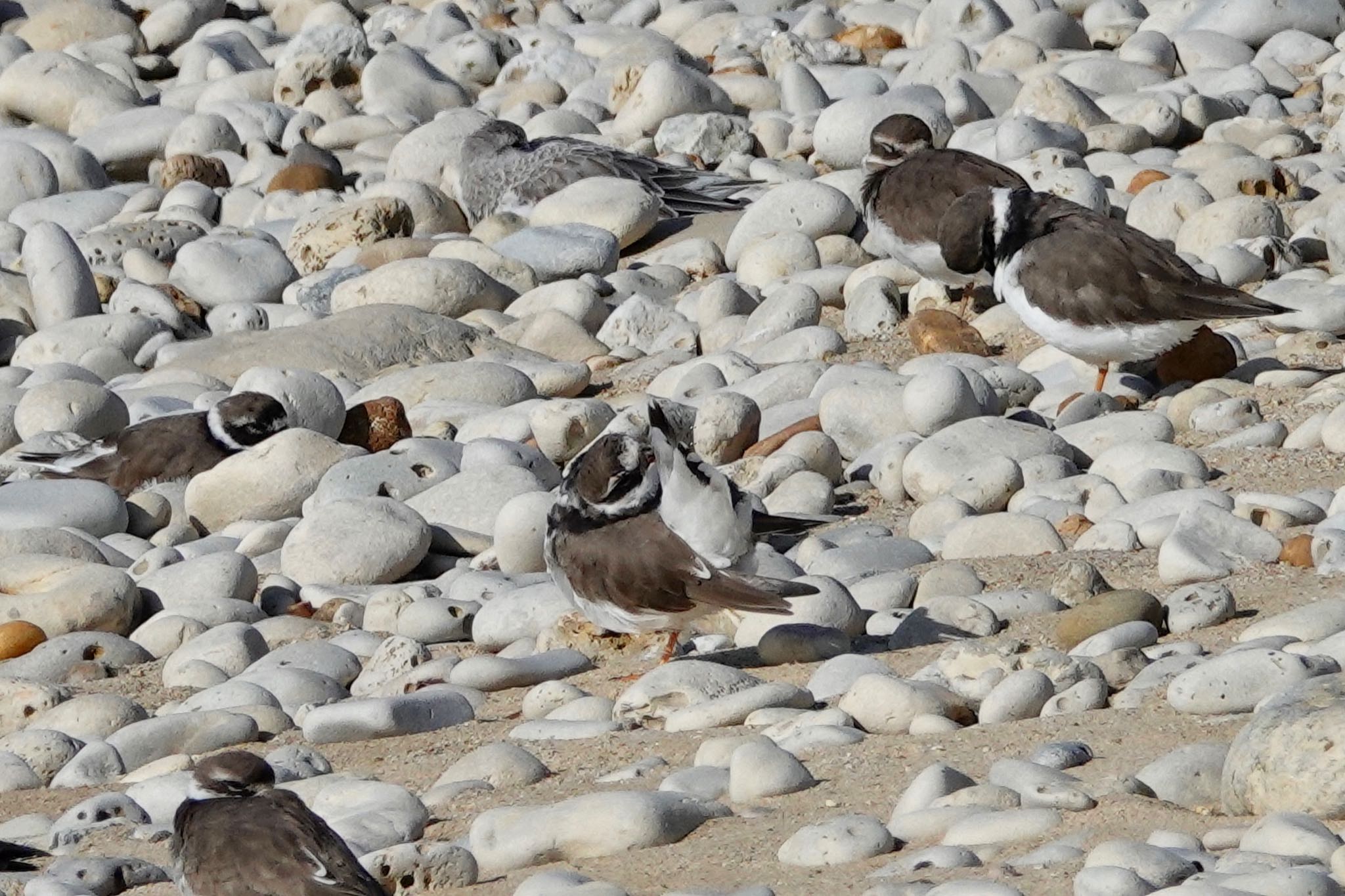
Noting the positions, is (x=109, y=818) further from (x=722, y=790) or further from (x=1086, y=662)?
(x=1086, y=662)

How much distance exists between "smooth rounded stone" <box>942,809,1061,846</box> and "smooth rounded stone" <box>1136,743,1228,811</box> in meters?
0.30

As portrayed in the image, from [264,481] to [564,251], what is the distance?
3.23 metres

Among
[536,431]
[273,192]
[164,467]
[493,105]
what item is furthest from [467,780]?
[493,105]

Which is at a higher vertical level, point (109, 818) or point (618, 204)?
point (109, 818)

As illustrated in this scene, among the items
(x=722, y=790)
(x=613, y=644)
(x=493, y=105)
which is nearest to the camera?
(x=722, y=790)

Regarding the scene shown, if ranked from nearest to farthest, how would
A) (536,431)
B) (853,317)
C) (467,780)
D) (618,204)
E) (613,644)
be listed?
(467,780)
(613,644)
(536,431)
(853,317)
(618,204)

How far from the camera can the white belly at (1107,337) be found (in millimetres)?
7680

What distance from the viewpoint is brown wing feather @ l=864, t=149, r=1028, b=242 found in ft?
30.3

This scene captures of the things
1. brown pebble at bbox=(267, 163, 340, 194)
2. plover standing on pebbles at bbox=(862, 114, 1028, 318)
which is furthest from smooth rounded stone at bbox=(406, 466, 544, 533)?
brown pebble at bbox=(267, 163, 340, 194)

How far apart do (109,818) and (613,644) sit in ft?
5.63

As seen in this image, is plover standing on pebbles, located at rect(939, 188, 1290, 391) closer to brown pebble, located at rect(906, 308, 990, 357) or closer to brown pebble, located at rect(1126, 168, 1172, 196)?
brown pebble, located at rect(906, 308, 990, 357)

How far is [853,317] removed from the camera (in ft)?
30.7

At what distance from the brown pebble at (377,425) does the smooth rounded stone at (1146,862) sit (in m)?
5.40

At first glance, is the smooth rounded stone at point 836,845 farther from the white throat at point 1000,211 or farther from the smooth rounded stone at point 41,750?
the white throat at point 1000,211
